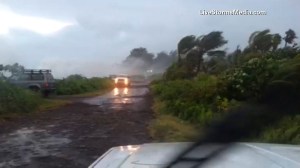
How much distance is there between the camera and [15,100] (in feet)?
69.3

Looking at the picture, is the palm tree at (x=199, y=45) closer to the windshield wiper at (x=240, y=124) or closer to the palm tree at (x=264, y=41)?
the palm tree at (x=264, y=41)

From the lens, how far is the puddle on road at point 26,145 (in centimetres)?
1079

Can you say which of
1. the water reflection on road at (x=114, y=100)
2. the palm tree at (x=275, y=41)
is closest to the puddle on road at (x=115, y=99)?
the water reflection on road at (x=114, y=100)

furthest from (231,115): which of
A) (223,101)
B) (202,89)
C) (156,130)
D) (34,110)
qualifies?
(34,110)

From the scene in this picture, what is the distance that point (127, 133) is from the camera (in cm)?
1441

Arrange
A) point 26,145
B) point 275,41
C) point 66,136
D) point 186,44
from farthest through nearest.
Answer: point 186,44 < point 275,41 < point 66,136 < point 26,145

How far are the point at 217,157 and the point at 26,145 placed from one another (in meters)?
11.2

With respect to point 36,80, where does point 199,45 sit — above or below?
above

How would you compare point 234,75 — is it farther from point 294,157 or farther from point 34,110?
point 294,157

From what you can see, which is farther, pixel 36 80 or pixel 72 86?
pixel 72 86

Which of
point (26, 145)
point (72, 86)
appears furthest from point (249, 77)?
point (72, 86)

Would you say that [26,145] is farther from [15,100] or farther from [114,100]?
[114,100]

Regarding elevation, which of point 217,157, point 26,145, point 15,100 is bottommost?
point 26,145

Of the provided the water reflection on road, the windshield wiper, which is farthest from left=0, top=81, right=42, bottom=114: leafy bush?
the windshield wiper
